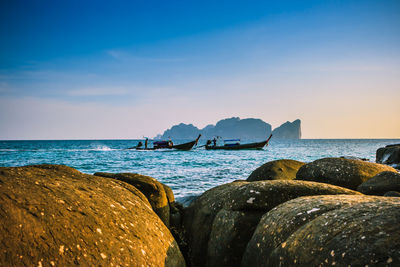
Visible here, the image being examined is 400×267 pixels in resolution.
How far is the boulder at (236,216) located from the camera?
3.57m

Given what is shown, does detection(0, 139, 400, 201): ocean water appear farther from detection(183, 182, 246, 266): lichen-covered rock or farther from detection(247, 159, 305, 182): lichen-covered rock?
detection(183, 182, 246, 266): lichen-covered rock

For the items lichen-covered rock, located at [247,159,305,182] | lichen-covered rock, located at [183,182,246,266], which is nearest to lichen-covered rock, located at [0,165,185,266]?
lichen-covered rock, located at [183,182,246,266]

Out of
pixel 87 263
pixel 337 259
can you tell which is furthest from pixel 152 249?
pixel 337 259

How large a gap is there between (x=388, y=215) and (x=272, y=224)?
3.96ft

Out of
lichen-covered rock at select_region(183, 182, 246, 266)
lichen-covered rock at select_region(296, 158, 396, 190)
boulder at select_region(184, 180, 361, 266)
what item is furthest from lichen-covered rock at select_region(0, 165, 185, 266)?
lichen-covered rock at select_region(296, 158, 396, 190)

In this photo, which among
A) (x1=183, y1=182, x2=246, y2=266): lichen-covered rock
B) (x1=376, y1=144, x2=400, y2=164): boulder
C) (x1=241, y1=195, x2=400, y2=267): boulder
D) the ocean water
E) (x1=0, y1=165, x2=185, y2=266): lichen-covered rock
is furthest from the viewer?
(x1=376, y1=144, x2=400, y2=164): boulder

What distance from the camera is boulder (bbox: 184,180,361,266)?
11.7 feet

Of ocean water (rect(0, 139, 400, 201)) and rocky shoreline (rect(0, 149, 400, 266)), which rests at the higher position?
rocky shoreline (rect(0, 149, 400, 266))

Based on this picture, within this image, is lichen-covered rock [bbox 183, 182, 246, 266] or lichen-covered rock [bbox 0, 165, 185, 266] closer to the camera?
lichen-covered rock [bbox 0, 165, 185, 266]

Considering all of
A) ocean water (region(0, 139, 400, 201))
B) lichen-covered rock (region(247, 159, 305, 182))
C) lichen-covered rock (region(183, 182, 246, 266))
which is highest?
lichen-covered rock (region(247, 159, 305, 182))

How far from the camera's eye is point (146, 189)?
5102mm

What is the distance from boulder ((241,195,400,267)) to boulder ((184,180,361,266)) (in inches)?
17.9

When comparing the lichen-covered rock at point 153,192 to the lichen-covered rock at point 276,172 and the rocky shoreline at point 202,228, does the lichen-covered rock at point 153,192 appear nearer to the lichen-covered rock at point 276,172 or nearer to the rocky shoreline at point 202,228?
the rocky shoreline at point 202,228

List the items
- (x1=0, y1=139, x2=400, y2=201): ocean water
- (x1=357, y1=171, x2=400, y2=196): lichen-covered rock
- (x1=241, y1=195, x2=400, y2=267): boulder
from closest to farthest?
(x1=241, y1=195, x2=400, y2=267): boulder < (x1=357, y1=171, x2=400, y2=196): lichen-covered rock < (x1=0, y1=139, x2=400, y2=201): ocean water
